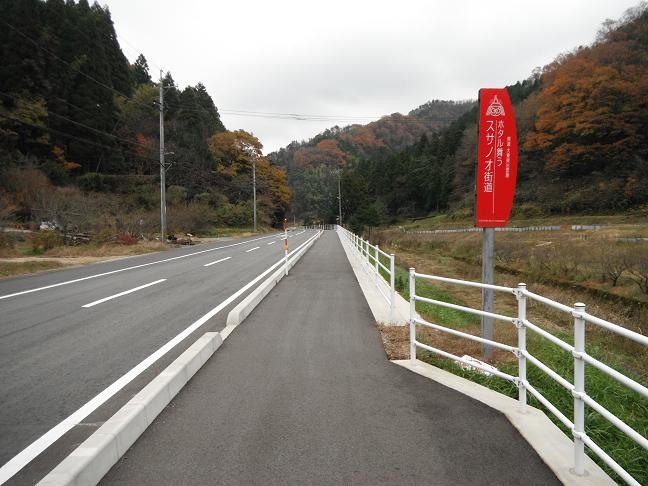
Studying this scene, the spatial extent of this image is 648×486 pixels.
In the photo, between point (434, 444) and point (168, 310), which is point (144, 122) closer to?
point (168, 310)

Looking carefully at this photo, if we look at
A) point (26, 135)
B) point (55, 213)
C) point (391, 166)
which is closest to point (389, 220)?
point (391, 166)

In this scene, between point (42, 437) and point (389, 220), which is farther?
point (389, 220)

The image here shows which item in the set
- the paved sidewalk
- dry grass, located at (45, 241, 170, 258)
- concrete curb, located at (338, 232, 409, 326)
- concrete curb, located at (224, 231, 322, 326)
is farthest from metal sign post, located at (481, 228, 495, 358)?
dry grass, located at (45, 241, 170, 258)

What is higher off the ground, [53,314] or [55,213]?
[55,213]

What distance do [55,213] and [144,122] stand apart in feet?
112

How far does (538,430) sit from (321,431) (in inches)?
64.5

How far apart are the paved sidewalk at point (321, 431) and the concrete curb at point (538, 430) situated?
74mm

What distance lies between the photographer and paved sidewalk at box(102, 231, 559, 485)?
Answer: 2.54 meters

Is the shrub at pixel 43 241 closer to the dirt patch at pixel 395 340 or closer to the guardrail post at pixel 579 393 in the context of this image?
the dirt patch at pixel 395 340

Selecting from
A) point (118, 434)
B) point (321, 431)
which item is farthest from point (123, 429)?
point (321, 431)

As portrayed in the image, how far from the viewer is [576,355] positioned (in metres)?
2.41

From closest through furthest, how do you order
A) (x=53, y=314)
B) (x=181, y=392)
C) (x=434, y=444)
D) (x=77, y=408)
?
(x=434, y=444)
(x=77, y=408)
(x=181, y=392)
(x=53, y=314)

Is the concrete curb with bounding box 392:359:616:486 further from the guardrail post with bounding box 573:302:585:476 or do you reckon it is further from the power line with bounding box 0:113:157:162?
the power line with bounding box 0:113:157:162

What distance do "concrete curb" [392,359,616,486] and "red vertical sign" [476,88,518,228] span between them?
6.03 ft
